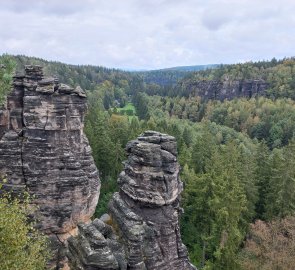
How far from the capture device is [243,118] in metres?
145

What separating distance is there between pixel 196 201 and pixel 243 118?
335 ft

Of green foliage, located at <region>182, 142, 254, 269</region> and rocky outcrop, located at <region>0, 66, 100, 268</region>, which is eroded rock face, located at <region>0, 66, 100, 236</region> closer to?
rocky outcrop, located at <region>0, 66, 100, 268</region>

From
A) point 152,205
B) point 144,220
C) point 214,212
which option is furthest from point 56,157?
point 214,212

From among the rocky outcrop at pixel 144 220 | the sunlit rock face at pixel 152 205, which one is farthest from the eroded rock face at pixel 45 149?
the sunlit rock face at pixel 152 205

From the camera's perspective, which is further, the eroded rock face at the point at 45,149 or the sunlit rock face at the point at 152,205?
the eroded rock face at the point at 45,149

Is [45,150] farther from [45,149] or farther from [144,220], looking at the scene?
[144,220]

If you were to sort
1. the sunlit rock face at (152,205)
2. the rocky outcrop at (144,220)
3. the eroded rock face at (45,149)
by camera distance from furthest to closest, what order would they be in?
the eroded rock face at (45,149) < the sunlit rock face at (152,205) < the rocky outcrop at (144,220)

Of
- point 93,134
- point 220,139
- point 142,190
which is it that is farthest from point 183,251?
point 220,139

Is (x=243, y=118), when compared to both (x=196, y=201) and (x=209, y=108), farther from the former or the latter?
(x=196, y=201)

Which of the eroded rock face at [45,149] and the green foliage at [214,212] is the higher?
the eroded rock face at [45,149]

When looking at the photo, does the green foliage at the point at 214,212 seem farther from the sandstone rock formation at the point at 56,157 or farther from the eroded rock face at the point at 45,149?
the eroded rock face at the point at 45,149

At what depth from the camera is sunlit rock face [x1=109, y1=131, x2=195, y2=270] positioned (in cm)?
2511

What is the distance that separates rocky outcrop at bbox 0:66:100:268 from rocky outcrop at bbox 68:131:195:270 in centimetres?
1128

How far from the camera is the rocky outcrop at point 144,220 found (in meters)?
23.8
